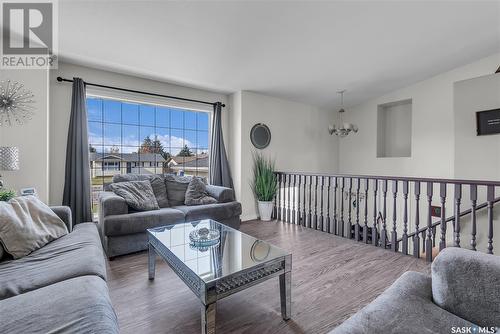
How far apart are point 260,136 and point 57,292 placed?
3740 millimetres

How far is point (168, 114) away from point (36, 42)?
1.79 metres

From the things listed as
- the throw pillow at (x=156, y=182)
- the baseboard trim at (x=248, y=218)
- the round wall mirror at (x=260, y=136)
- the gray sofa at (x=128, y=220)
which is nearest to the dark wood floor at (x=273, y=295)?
the gray sofa at (x=128, y=220)

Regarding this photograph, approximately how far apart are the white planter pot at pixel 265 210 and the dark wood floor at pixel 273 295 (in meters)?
1.44

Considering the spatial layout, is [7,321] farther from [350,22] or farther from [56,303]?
[350,22]

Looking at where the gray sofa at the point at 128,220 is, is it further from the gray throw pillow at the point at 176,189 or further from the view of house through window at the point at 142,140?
the view of house through window at the point at 142,140

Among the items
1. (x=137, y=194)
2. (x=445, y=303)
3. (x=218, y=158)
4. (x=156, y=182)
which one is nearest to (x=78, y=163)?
(x=137, y=194)

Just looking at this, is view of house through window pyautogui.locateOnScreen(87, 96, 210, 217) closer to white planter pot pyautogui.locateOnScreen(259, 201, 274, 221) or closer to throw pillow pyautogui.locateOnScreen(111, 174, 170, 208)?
throw pillow pyautogui.locateOnScreen(111, 174, 170, 208)

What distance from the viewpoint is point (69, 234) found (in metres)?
1.96

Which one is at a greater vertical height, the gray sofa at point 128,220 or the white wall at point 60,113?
the white wall at point 60,113

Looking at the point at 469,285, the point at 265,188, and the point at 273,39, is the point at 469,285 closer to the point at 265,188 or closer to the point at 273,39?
the point at 273,39

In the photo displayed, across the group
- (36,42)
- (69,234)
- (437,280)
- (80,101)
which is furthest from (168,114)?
(437,280)

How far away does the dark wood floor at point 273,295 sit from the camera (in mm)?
1531

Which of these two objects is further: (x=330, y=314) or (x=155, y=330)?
(x=330, y=314)

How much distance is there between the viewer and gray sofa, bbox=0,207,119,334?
3.04 ft
